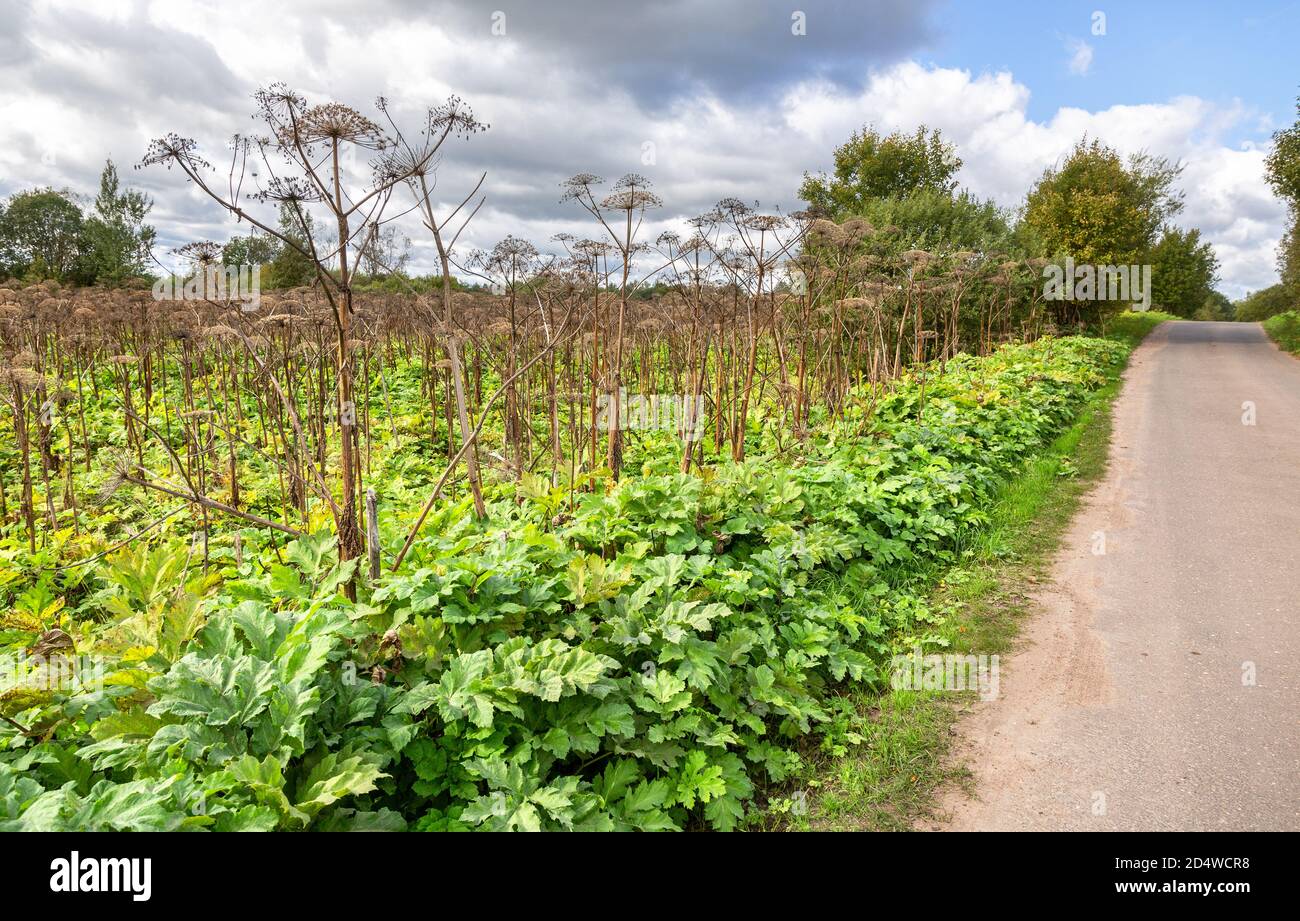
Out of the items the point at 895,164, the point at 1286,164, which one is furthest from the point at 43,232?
the point at 1286,164

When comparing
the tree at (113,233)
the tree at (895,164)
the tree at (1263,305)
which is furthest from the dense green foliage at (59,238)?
the tree at (1263,305)

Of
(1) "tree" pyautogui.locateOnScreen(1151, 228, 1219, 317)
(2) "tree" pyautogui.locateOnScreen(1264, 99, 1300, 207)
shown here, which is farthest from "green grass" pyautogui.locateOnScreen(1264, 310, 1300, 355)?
(1) "tree" pyautogui.locateOnScreen(1151, 228, 1219, 317)

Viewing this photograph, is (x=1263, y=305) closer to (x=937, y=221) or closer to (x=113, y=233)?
(x=937, y=221)

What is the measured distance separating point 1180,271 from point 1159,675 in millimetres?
52891

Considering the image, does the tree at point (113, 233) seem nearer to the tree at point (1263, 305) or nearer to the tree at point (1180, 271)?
the tree at point (1180, 271)

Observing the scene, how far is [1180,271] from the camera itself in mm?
44938

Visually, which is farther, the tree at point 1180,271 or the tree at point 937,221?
the tree at point 1180,271

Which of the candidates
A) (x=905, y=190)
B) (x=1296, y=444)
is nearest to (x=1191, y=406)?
(x=1296, y=444)

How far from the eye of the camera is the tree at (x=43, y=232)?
29922 mm

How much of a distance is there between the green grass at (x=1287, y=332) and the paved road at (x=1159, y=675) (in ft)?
58.7

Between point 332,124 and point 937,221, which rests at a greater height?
point 937,221

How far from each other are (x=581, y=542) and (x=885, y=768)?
1.85 m

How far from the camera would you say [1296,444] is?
8.80 metres
